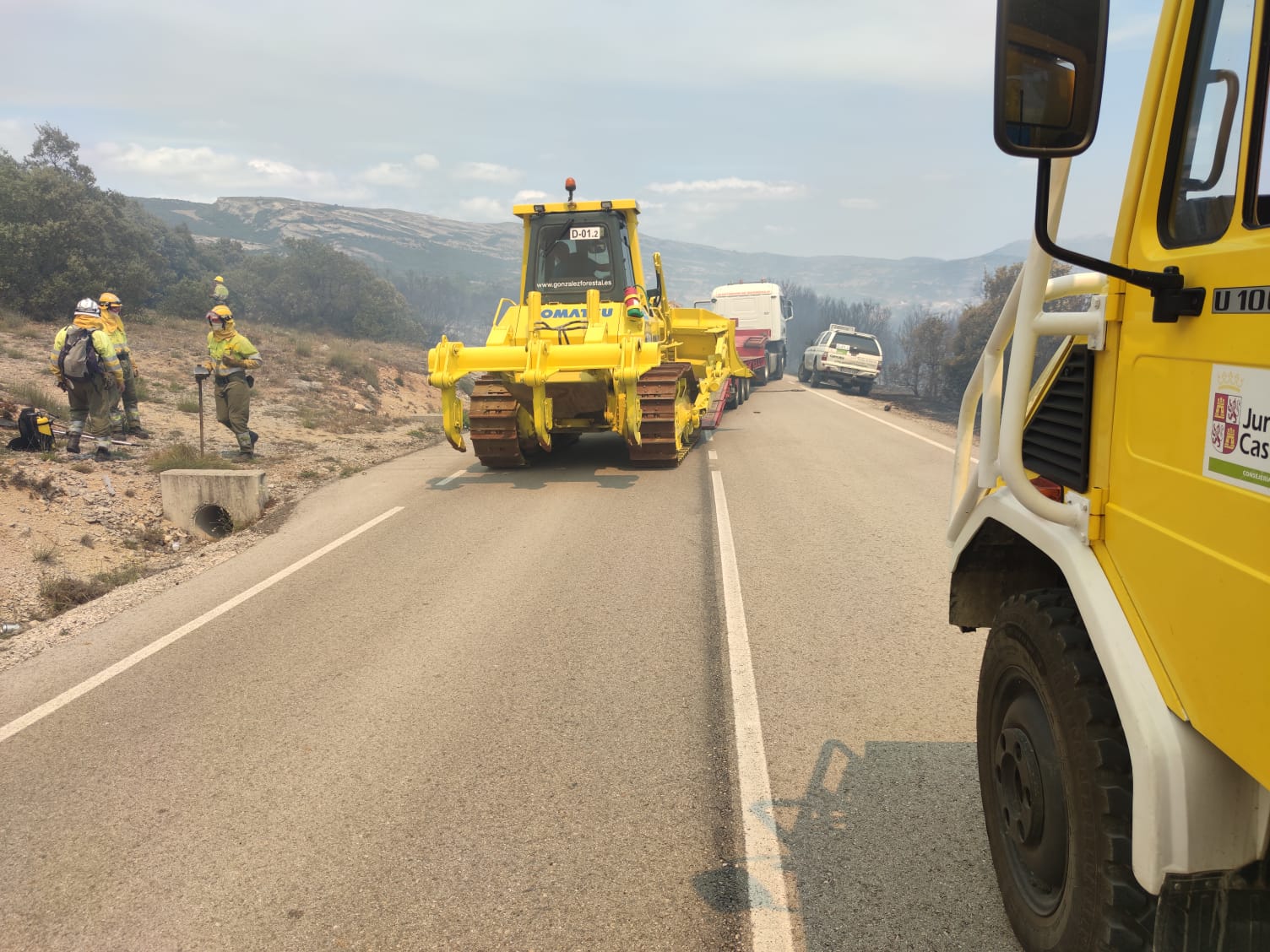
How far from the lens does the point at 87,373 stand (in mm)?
11516

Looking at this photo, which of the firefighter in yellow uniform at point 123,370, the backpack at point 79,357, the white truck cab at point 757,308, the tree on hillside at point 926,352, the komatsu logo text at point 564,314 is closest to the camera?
the backpack at point 79,357

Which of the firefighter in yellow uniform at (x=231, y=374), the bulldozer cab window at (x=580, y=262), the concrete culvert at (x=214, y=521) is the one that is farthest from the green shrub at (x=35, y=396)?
the bulldozer cab window at (x=580, y=262)

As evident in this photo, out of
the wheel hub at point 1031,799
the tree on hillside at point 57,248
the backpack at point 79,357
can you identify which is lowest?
the wheel hub at point 1031,799

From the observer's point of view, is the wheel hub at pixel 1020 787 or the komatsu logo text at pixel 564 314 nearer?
the wheel hub at pixel 1020 787

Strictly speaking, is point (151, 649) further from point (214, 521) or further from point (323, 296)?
point (323, 296)

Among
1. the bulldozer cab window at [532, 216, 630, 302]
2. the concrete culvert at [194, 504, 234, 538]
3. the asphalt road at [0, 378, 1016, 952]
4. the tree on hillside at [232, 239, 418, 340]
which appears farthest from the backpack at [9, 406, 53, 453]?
the tree on hillside at [232, 239, 418, 340]

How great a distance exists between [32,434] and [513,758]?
1002cm

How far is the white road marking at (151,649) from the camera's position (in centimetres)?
482

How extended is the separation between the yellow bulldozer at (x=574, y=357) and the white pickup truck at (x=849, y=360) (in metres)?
13.8

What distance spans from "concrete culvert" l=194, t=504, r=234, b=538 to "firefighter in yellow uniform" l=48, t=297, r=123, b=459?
2.46m

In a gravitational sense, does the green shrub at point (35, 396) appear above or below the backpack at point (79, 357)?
below

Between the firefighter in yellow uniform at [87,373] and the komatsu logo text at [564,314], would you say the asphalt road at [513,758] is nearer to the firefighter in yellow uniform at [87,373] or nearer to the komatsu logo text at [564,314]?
the komatsu logo text at [564,314]

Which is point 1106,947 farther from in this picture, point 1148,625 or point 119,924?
point 119,924

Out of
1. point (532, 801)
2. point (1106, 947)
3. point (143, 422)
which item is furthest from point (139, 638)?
point (143, 422)
